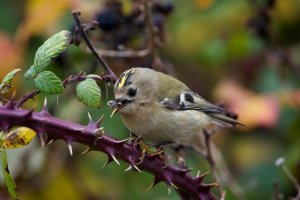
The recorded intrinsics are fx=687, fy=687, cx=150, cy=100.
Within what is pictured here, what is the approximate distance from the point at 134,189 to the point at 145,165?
2321mm

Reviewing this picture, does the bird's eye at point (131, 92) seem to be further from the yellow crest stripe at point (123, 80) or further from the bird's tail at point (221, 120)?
the bird's tail at point (221, 120)

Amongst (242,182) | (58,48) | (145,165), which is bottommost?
(242,182)

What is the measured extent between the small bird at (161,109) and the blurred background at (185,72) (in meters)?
0.13

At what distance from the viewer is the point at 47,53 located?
8.66ft

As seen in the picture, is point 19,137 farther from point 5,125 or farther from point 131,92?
point 131,92

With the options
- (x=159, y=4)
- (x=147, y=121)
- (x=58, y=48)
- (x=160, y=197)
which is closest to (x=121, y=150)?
(x=58, y=48)

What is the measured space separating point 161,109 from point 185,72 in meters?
2.01

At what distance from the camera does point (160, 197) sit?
16.3 ft

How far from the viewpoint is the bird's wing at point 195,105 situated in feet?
14.0

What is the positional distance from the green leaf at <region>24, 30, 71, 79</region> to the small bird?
0.88 metres

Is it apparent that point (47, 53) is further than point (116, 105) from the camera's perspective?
No

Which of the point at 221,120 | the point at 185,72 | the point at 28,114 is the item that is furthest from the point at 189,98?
the point at 28,114

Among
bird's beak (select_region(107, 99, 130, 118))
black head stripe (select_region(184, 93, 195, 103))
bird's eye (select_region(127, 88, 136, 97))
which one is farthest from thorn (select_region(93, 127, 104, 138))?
black head stripe (select_region(184, 93, 195, 103))

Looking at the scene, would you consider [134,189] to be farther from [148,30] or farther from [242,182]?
[148,30]
